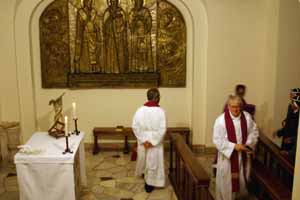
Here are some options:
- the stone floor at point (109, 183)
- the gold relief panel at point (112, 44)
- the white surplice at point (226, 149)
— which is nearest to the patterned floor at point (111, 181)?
the stone floor at point (109, 183)

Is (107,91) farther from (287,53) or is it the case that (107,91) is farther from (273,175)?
(273,175)

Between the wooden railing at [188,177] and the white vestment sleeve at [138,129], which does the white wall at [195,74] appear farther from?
the white vestment sleeve at [138,129]

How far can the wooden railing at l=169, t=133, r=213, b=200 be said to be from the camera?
15.3ft

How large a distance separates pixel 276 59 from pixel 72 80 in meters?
4.10

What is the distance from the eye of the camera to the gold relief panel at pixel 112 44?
7762mm

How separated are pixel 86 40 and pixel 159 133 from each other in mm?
2912

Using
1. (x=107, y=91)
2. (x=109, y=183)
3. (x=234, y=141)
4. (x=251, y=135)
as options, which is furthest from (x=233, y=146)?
(x=107, y=91)

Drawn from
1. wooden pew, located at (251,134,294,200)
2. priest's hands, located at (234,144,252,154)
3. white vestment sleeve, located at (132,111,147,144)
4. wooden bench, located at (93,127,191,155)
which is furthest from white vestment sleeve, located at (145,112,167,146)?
wooden bench, located at (93,127,191,155)

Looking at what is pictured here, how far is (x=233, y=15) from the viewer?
750cm

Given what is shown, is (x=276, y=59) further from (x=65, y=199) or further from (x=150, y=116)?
(x=65, y=199)

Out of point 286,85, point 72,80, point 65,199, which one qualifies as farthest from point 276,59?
point 65,199

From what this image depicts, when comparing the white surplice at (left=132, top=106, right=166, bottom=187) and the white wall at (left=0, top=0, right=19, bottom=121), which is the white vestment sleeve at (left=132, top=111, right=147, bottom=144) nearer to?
the white surplice at (left=132, top=106, right=166, bottom=187)

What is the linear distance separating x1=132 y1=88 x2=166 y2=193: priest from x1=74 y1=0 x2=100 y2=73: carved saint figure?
232 cm

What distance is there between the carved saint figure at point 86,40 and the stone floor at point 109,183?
75.1 inches
